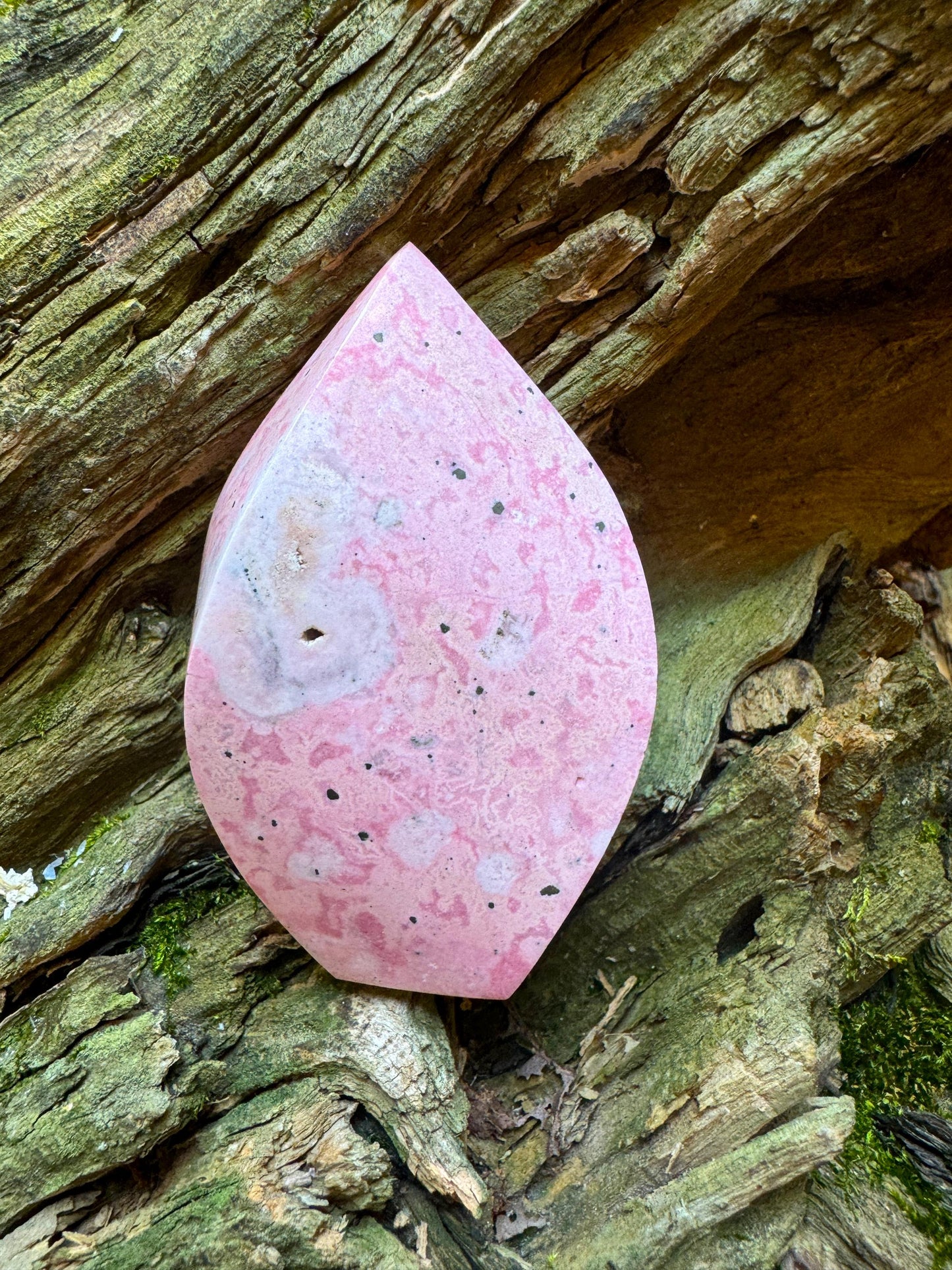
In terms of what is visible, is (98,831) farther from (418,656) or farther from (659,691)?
(659,691)

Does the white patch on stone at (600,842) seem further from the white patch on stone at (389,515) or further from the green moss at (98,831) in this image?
the green moss at (98,831)

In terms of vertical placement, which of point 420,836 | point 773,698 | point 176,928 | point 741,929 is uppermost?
point 176,928

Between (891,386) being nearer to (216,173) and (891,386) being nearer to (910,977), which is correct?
(910,977)

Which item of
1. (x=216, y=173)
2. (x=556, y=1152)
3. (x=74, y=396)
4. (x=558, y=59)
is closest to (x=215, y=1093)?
(x=556, y=1152)

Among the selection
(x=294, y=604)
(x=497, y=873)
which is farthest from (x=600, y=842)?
(x=294, y=604)

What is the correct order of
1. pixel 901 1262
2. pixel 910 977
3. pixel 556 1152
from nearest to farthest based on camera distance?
pixel 901 1262 → pixel 556 1152 → pixel 910 977

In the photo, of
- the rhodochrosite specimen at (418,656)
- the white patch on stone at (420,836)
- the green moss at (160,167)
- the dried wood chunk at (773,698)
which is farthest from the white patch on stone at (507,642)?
the green moss at (160,167)
